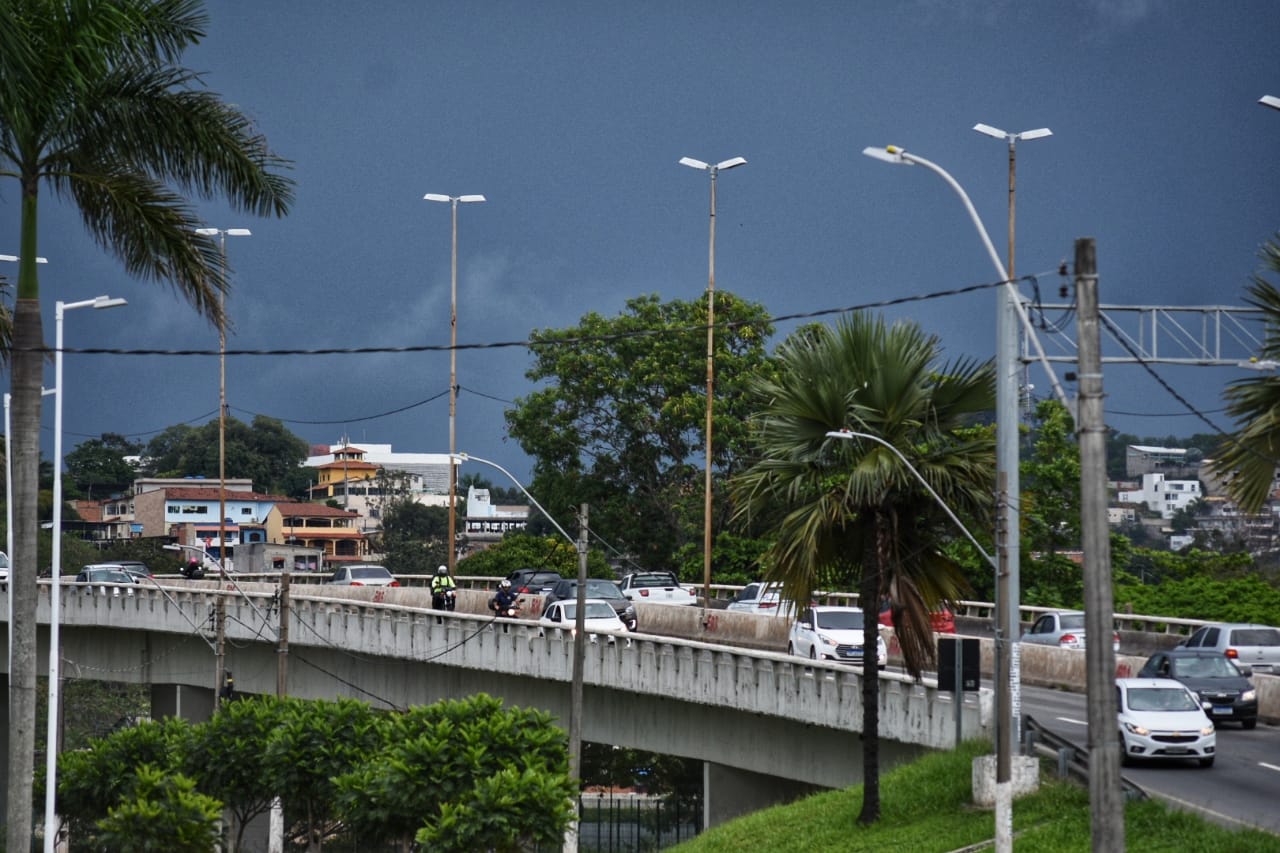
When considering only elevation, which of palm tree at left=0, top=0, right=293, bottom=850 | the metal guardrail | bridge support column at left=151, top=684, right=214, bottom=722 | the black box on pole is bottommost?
bridge support column at left=151, top=684, right=214, bottom=722

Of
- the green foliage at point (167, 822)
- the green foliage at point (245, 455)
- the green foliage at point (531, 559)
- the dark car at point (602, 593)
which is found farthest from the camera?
the green foliage at point (245, 455)

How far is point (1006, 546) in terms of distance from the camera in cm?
2052

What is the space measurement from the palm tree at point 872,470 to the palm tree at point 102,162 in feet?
32.6

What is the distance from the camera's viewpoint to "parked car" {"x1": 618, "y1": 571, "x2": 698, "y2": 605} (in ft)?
201

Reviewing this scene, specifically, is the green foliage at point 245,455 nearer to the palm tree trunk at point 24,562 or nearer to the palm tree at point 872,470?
the palm tree at point 872,470

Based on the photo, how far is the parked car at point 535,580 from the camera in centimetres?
6194

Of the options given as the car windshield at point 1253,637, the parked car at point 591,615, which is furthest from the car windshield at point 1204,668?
the parked car at point 591,615

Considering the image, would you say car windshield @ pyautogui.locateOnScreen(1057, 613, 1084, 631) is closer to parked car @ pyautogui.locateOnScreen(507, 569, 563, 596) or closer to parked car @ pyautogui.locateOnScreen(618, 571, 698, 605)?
parked car @ pyautogui.locateOnScreen(618, 571, 698, 605)

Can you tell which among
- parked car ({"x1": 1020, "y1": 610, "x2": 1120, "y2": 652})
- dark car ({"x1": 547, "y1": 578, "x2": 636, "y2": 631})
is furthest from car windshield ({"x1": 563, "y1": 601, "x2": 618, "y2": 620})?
parked car ({"x1": 1020, "y1": 610, "x2": 1120, "y2": 652})

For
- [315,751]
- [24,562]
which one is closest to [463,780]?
[315,751]

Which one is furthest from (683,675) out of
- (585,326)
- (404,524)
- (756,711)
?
(404,524)

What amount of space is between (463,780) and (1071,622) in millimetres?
23781

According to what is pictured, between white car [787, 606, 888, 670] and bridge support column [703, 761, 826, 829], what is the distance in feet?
11.7

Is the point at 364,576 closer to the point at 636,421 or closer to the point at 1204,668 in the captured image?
the point at 636,421
